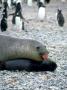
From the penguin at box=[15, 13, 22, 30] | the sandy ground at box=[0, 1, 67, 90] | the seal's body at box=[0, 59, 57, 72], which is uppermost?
the penguin at box=[15, 13, 22, 30]

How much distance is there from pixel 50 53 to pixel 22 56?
0.93 metres

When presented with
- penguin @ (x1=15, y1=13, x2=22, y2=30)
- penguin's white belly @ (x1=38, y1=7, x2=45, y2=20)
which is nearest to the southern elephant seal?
penguin @ (x1=15, y1=13, x2=22, y2=30)

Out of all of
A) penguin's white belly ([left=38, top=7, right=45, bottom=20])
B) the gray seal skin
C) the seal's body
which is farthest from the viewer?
penguin's white belly ([left=38, top=7, right=45, bottom=20])

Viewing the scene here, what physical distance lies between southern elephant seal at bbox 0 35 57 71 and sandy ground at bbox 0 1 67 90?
0.10 meters

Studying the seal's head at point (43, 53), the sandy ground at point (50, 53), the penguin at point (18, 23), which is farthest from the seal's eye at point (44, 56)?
the penguin at point (18, 23)

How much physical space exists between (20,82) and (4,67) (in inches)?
19.7

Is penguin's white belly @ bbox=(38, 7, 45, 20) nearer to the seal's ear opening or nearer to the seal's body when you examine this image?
the seal's ear opening

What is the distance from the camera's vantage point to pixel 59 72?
16.9 feet

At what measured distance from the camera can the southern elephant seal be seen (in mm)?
5160

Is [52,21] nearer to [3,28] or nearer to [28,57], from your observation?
[3,28]

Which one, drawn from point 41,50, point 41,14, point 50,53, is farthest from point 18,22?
point 41,50

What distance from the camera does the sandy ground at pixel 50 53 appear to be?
466 cm

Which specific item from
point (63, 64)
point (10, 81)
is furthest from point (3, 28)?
point (10, 81)

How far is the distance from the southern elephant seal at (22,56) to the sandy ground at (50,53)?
0.10 meters
